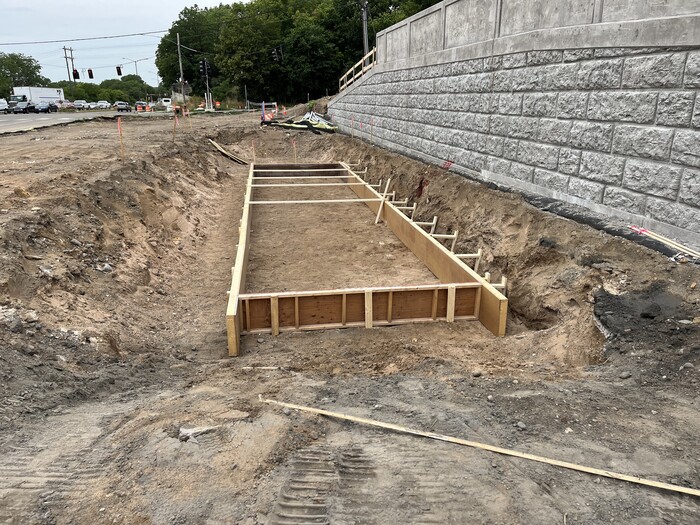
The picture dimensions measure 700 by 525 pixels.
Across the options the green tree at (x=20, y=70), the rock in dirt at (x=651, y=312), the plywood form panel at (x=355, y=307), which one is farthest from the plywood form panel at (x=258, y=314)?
the green tree at (x=20, y=70)

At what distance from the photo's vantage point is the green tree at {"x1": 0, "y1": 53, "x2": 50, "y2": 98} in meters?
105

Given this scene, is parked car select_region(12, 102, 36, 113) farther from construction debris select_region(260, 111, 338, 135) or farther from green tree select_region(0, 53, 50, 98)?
green tree select_region(0, 53, 50, 98)

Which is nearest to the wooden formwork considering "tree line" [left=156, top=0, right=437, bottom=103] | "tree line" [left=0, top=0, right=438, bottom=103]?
"tree line" [left=0, top=0, right=438, bottom=103]

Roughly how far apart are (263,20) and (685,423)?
6498 centimetres

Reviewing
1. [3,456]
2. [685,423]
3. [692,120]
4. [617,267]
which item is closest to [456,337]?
[617,267]

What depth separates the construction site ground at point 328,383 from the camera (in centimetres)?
283

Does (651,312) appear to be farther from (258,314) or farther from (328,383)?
(258,314)

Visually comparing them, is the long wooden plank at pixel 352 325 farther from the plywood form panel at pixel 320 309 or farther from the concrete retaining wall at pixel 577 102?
the concrete retaining wall at pixel 577 102

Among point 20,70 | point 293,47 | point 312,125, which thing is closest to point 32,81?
point 20,70

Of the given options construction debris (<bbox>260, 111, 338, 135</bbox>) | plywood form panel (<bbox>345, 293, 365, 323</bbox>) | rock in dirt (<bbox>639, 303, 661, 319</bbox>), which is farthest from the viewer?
construction debris (<bbox>260, 111, 338, 135</bbox>)

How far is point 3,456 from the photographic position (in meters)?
3.17

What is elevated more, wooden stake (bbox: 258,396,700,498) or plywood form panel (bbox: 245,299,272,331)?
wooden stake (bbox: 258,396,700,498)

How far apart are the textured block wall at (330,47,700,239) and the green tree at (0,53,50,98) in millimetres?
119390

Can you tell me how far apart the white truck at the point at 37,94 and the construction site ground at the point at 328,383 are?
67.2 metres
